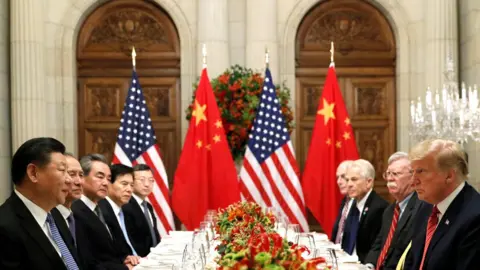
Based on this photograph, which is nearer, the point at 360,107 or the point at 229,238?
the point at 229,238

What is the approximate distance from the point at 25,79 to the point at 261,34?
327 cm

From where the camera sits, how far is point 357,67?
11.4 metres

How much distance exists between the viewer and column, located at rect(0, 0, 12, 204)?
1054 cm

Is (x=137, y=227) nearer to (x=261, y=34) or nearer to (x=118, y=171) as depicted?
(x=118, y=171)

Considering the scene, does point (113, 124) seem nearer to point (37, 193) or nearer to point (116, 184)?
point (116, 184)

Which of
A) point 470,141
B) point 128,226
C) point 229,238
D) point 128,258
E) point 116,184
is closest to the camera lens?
point 229,238

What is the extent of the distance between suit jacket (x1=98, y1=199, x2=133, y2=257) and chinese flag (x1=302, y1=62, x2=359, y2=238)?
152 inches

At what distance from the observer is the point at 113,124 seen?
11273 mm

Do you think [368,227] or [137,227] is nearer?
[368,227]

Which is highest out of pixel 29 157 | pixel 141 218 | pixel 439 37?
pixel 439 37

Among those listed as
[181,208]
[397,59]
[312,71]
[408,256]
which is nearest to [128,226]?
[181,208]

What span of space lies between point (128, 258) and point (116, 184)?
0.77m

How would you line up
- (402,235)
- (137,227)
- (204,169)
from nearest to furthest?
(402,235), (137,227), (204,169)

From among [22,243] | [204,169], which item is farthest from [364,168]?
[22,243]
